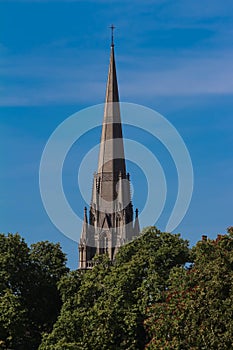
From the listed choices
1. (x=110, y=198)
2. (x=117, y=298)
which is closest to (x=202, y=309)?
(x=117, y=298)

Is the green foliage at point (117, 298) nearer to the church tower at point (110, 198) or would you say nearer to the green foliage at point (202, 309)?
the green foliage at point (202, 309)

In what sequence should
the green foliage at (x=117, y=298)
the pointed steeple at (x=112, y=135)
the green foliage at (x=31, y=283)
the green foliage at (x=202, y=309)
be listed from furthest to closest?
the pointed steeple at (x=112, y=135)
the green foliage at (x=31, y=283)
the green foliage at (x=117, y=298)
the green foliage at (x=202, y=309)

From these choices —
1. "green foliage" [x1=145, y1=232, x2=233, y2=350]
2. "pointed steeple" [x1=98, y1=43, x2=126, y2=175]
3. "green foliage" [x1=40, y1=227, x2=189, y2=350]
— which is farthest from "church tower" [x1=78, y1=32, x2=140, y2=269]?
"green foliage" [x1=145, y1=232, x2=233, y2=350]

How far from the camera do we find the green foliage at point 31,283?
62.7 m

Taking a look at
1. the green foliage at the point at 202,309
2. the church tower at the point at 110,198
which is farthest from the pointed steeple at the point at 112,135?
the green foliage at the point at 202,309

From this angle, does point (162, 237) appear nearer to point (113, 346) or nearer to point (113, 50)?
point (113, 346)

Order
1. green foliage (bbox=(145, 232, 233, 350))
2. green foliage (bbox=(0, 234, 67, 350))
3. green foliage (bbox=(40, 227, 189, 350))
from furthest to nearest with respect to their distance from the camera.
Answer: green foliage (bbox=(0, 234, 67, 350)) → green foliage (bbox=(40, 227, 189, 350)) → green foliage (bbox=(145, 232, 233, 350))

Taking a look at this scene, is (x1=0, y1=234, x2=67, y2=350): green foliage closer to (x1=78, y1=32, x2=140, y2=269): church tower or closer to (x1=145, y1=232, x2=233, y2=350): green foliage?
(x1=145, y1=232, x2=233, y2=350): green foliage

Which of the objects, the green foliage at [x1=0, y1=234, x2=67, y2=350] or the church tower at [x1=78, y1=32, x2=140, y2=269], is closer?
the green foliage at [x1=0, y1=234, x2=67, y2=350]

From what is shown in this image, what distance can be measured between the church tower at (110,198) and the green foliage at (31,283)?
40.0 metres

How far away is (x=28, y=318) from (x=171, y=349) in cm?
1705

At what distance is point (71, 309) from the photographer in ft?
201

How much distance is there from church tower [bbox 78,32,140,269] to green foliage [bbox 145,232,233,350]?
5623 cm

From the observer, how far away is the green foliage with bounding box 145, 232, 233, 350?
156ft
